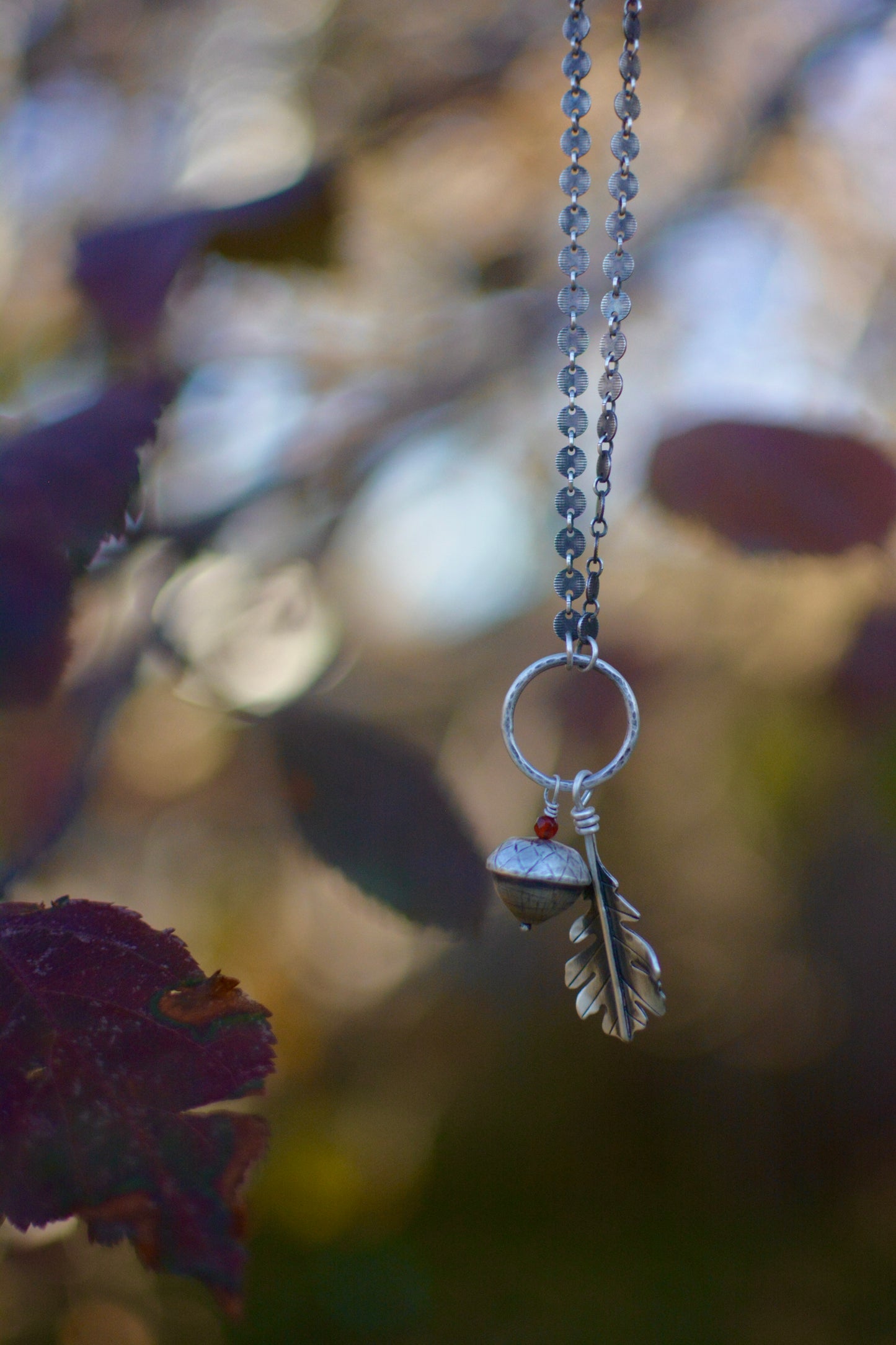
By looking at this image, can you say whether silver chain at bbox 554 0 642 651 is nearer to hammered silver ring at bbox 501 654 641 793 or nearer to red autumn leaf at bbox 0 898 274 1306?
hammered silver ring at bbox 501 654 641 793

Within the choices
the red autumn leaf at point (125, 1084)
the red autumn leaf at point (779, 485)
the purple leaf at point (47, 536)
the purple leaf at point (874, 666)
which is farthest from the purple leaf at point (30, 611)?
the purple leaf at point (874, 666)

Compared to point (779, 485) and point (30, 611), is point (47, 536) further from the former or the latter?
point (779, 485)

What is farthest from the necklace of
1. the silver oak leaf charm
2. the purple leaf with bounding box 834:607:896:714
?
the purple leaf with bounding box 834:607:896:714

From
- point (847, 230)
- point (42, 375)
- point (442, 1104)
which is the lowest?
point (442, 1104)

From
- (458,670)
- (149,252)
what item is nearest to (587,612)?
(149,252)

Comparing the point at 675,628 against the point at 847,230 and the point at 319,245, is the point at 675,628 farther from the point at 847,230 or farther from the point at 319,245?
the point at 319,245

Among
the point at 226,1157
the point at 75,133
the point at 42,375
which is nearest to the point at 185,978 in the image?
the point at 226,1157
